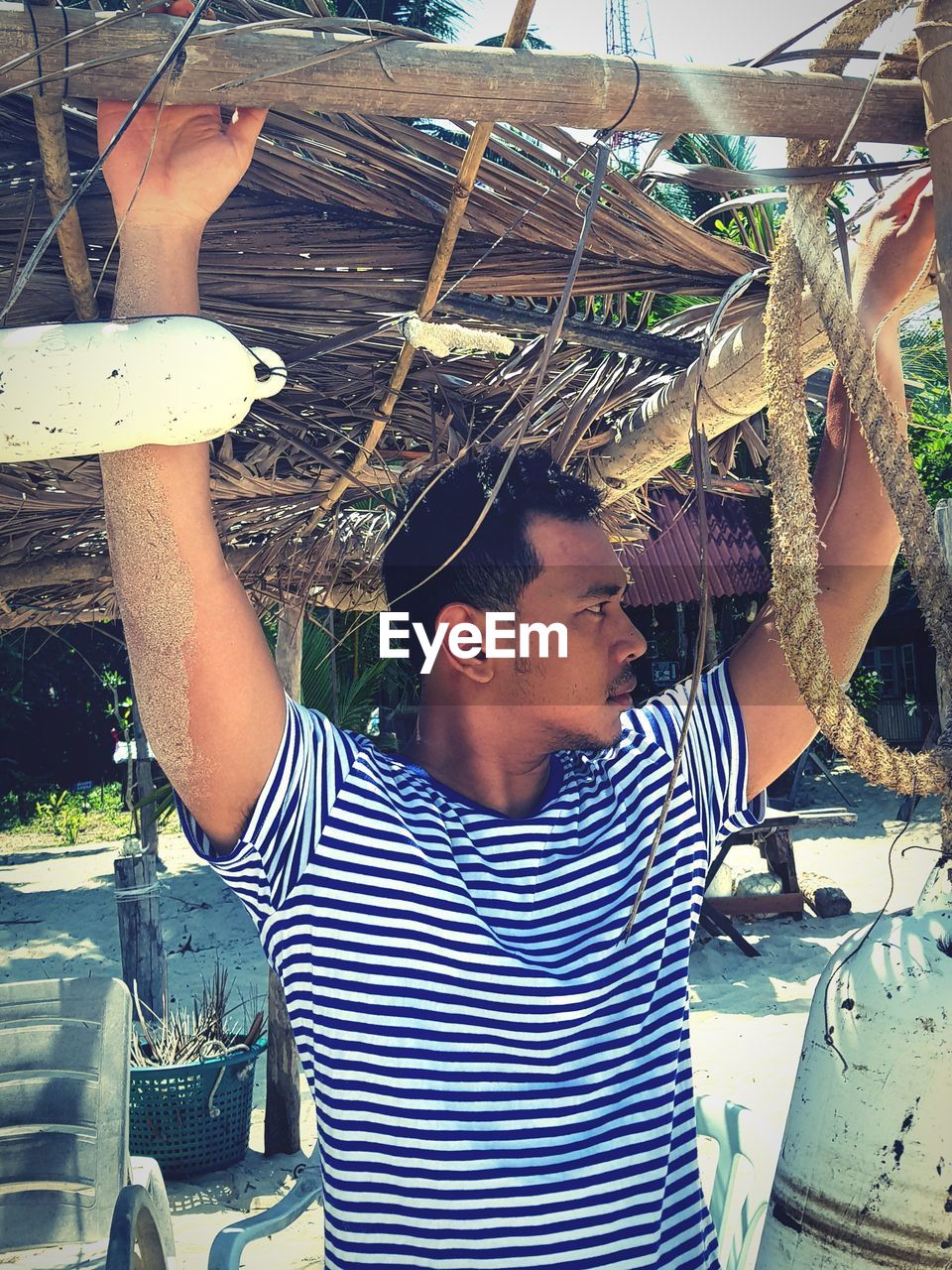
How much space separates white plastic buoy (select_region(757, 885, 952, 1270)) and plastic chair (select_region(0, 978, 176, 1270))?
1.93 m

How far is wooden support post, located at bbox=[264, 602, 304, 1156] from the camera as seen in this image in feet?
12.8

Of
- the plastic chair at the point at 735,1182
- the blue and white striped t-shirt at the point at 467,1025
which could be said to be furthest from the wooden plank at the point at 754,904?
the blue and white striped t-shirt at the point at 467,1025

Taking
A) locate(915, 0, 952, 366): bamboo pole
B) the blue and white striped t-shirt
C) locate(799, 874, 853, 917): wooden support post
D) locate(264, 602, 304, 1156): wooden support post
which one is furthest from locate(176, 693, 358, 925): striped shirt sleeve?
locate(799, 874, 853, 917): wooden support post

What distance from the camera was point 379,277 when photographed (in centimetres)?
145

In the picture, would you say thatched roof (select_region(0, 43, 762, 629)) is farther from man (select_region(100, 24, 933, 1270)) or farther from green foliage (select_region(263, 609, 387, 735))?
green foliage (select_region(263, 609, 387, 735))

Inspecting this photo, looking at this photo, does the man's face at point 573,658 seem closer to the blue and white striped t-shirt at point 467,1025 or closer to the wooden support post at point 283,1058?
the blue and white striped t-shirt at point 467,1025

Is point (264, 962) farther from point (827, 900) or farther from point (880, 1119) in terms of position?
point (880, 1119)

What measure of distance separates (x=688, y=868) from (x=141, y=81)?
122 centimetres

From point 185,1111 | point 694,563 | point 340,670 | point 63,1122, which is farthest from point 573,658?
point 694,563

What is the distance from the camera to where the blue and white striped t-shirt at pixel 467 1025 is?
4.20 ft

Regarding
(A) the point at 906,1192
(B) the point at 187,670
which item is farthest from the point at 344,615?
(A) the point at 906,1192

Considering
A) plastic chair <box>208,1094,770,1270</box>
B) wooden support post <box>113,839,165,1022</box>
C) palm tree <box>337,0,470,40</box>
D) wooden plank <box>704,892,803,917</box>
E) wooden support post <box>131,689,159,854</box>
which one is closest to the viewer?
plastic chair <box>208,1094,770,1270</box>

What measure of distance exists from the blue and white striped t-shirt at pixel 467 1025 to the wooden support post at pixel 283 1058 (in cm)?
247

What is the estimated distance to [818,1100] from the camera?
3.18 feet
